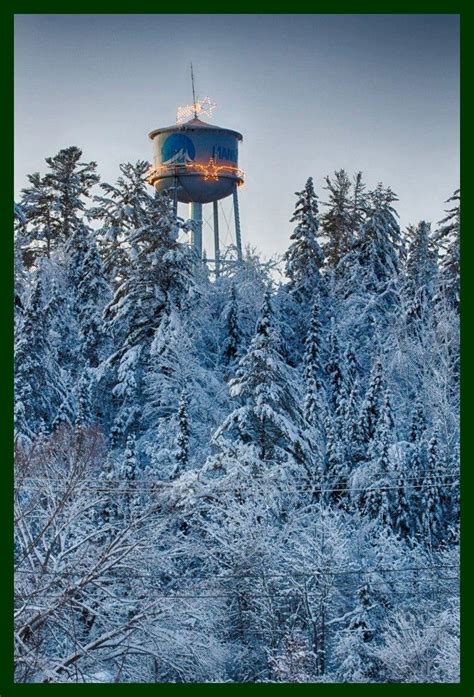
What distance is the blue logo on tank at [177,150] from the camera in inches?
2114

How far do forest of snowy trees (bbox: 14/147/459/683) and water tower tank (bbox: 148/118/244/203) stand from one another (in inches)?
166

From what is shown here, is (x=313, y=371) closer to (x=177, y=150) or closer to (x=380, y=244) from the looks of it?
(x=380, y=244)

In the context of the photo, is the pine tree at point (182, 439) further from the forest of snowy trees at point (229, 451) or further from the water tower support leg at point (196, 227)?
the water tower support leg at point (196, 227)

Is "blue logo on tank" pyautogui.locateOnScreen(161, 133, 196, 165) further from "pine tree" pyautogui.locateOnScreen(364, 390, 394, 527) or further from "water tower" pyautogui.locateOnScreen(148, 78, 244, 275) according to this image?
"pine tree" pyautogui.locateOnScreen(364, 390, 394, 527)

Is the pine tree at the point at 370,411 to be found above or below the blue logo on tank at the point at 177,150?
below

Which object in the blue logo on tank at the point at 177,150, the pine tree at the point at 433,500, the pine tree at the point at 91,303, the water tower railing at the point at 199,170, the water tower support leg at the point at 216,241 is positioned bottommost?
the pine tree at the point at 433,500

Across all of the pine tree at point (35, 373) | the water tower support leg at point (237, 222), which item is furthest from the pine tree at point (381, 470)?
the water tower support leg at point (237, 222)

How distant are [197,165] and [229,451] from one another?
21.7 m

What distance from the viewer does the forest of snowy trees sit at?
92.3 feet

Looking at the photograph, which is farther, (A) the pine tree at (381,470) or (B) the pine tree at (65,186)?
(B) the pine tree at (65,186)

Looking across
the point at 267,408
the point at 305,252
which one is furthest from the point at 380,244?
the point at 267,408

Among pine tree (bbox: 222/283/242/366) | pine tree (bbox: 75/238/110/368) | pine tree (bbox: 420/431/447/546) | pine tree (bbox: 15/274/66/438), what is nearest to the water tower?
pine tree (bbox: 75/238/110/368)

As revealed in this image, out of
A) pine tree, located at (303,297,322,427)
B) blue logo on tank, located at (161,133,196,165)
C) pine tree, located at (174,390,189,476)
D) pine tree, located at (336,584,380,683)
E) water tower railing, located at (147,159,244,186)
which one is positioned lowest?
pine tree, located at (336,584,380,683)

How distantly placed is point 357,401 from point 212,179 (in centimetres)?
1654
